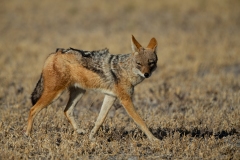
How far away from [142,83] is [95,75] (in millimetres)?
4411

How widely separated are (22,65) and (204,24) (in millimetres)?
9458

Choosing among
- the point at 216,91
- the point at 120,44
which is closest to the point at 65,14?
the point at 120,44

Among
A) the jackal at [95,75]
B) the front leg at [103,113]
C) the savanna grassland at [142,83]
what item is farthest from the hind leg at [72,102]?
the front leg at [103,113]

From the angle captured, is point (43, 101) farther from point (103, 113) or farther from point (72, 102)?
point (103, 113)

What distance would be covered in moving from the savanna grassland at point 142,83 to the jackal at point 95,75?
1.78 feet

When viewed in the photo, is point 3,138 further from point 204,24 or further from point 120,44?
point 204,24

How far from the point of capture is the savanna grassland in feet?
21.5

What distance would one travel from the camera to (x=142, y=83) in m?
11.4

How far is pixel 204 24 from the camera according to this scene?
19.4 m

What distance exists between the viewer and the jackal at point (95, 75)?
7027 mm

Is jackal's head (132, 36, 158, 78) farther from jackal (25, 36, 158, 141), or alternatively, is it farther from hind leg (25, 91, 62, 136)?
hind leg (25, 91, 62, 136)

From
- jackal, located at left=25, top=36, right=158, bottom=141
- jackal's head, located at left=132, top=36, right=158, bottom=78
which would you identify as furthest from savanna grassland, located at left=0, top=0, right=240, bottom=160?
jackal's head, located at left=132, top=36, right=158, bottom=78

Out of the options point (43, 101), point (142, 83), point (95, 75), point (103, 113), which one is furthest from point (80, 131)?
point (142, 83)

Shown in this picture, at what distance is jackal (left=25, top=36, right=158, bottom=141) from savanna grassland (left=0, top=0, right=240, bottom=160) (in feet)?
1.78
